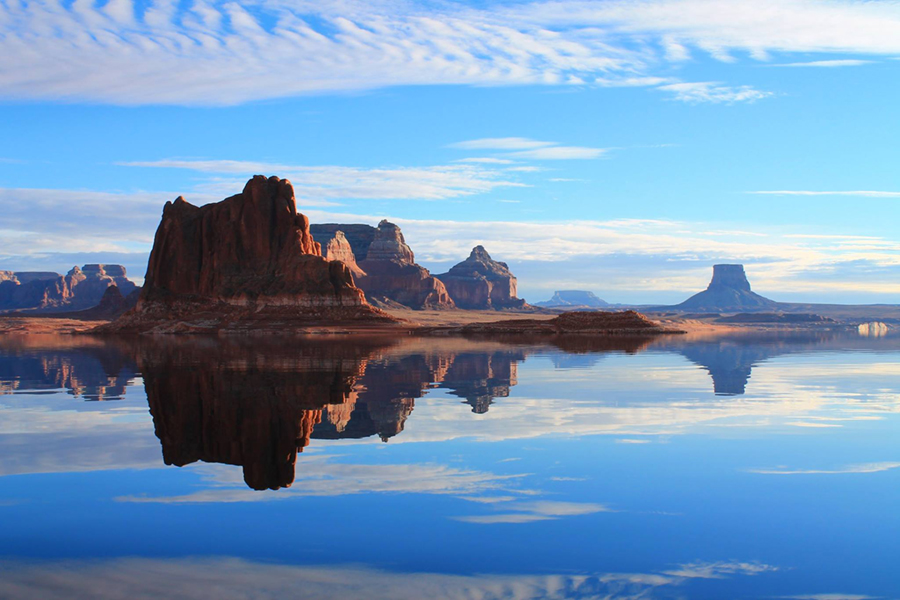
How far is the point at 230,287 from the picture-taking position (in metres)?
132

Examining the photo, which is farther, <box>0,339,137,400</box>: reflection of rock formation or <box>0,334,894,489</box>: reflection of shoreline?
<box>0,339,137,400</box>: reflection of rock formation

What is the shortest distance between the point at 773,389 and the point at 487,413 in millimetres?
14976

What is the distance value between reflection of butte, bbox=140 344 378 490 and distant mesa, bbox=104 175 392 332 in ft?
243

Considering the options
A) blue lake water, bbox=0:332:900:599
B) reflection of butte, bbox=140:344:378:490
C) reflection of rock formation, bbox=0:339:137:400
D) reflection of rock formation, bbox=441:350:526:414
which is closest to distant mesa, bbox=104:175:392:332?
reflection of rock formation, bbox=0:339:137:400

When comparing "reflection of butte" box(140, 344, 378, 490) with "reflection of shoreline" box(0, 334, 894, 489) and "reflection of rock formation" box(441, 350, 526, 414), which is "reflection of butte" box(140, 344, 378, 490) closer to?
"reflection of shoreline" box(0, 334, 894, 489)

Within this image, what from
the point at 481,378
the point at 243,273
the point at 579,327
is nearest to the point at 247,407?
the point at 481,378

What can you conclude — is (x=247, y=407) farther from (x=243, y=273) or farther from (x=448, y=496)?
(x=243, y=273)

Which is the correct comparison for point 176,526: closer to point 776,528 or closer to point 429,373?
point 776,528

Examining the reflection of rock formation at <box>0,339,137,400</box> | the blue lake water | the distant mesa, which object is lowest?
the reflection of rock formation at <box>0,339,137,400</box>

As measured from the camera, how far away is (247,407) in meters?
25.8

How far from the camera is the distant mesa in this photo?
122750 millimetres

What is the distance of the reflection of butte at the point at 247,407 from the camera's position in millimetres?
18078

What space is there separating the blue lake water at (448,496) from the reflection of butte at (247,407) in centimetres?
12

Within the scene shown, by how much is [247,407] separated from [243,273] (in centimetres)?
11210
